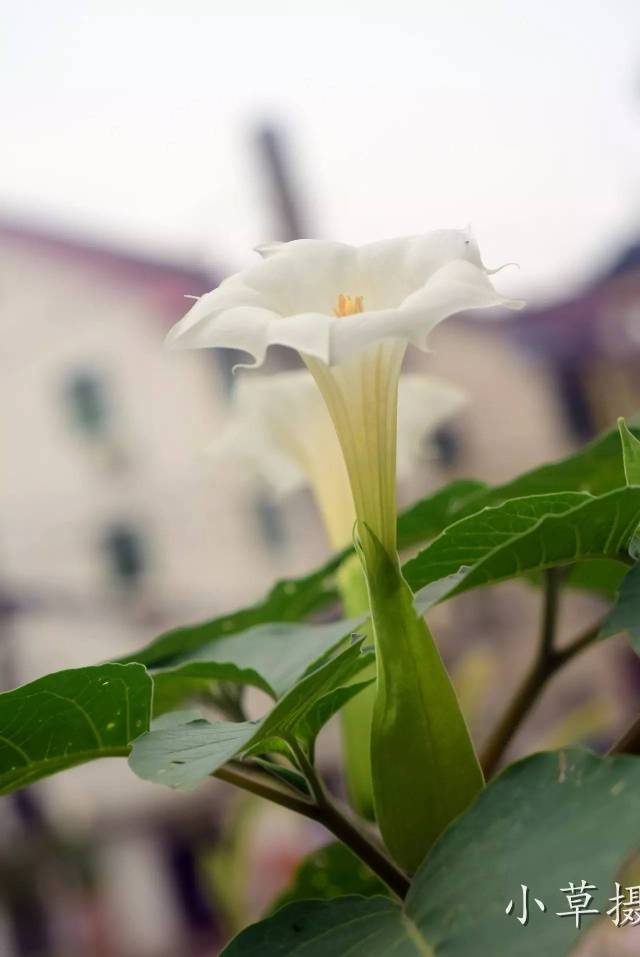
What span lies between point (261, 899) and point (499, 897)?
1490 millimetres

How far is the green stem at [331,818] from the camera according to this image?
0.22 meters

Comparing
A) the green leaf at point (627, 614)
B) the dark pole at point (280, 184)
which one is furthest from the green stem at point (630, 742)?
the dark pole at point (280, 184)

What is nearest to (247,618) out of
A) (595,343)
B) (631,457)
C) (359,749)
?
(359,749)

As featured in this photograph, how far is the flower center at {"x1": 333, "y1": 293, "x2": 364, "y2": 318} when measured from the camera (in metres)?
0.24

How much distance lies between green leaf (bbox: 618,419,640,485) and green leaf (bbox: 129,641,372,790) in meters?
0.07

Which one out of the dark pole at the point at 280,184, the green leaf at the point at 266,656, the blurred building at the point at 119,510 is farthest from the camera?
the dark pole at the point at 280,184

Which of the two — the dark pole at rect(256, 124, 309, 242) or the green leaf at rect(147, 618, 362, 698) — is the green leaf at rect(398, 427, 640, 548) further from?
the dark pole at rect(256, 124, 309, 242)

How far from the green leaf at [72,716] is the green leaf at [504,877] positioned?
5 cm

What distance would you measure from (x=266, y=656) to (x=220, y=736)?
8 cm

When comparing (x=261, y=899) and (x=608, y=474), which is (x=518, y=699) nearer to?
(x=608, y=474)

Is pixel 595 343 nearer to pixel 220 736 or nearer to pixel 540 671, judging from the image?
pixel 540 671

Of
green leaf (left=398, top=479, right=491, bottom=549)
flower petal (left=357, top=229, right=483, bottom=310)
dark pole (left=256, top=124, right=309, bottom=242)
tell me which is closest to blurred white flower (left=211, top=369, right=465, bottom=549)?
green leaf (left=398, top=479, right=491, bottom=549)

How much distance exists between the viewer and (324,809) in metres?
0.23

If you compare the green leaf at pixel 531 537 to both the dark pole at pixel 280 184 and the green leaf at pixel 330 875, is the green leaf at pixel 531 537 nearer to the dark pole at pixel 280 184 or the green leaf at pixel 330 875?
the green leaf at pixel 330 875
